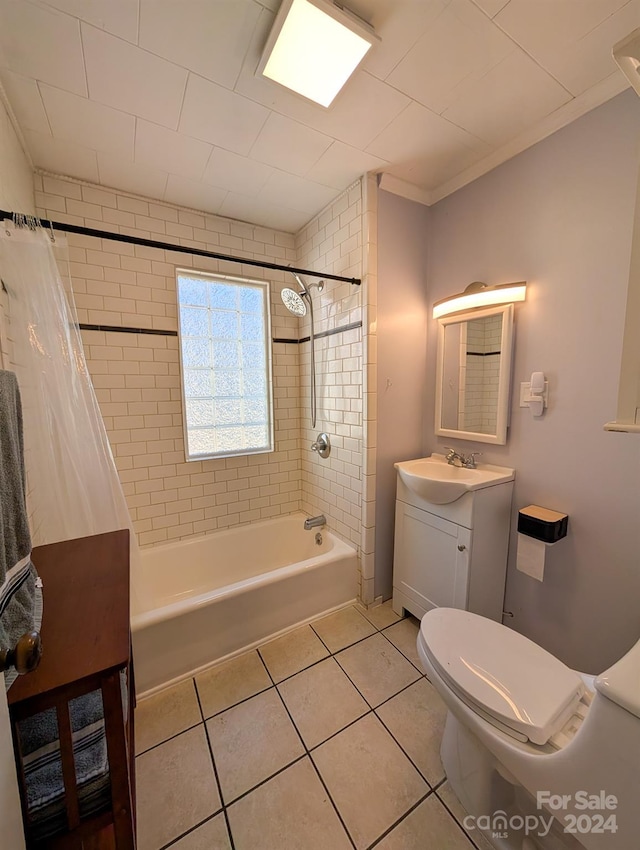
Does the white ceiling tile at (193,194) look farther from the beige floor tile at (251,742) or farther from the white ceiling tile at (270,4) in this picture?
the beige floor tile at (251,742)

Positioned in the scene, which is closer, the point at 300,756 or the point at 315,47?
the point at 315,47

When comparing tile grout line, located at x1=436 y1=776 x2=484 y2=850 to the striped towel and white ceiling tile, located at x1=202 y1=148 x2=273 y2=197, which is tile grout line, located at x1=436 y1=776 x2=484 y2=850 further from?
white ceiling tile, located at x1=202 y1=148 x2=273 y2=197

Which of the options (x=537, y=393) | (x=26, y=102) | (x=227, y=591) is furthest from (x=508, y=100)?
(x=227, y=591)

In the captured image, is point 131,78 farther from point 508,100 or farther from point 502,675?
point 502,675

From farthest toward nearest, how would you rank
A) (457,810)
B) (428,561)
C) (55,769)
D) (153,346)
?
(153,346) < (428,561) < (457,810) < (55,769)

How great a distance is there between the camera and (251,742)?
128 cm

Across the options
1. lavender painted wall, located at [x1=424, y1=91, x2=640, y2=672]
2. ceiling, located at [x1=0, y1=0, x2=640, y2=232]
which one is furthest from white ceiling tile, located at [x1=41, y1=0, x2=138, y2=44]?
lavender painted wall, located at [x1=424, y1=91, x2=640, y2=672]

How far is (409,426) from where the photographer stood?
6.79 feet

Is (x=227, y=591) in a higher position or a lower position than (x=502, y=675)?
lower

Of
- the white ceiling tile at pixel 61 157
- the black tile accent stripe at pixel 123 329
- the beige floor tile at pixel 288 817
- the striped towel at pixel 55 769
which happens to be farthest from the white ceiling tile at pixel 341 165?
the beige floor tile at pixel 288 817

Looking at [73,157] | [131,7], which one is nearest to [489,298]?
[131,7]

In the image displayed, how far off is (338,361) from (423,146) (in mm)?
1178

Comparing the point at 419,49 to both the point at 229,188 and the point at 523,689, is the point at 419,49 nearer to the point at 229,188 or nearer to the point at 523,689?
the point at 229,188

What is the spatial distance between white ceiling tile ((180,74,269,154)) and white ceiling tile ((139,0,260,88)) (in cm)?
9
